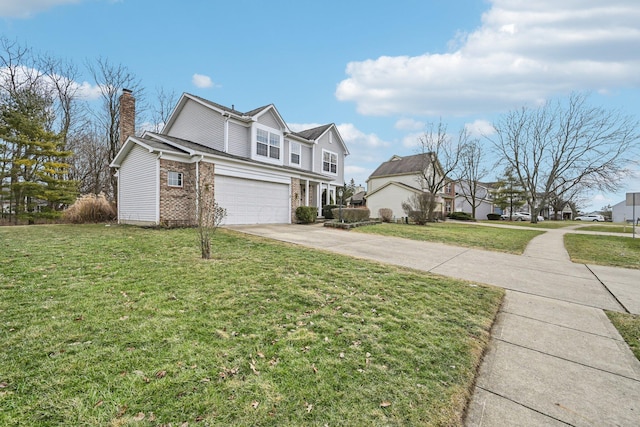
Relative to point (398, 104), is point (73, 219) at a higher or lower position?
lower

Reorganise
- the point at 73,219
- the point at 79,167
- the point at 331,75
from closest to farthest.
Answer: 1. the point at 73,219
2. the point at 331,75
3. the point at 79,167

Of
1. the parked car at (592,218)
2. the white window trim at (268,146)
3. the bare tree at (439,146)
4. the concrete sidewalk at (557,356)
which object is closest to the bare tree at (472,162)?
the bare tree at (439,146)

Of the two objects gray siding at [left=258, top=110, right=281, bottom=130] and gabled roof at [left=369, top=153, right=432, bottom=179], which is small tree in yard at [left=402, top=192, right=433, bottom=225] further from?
gabled roof at [left=369, top=153, right=432, bottom=179]

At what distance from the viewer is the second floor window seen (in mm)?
16125

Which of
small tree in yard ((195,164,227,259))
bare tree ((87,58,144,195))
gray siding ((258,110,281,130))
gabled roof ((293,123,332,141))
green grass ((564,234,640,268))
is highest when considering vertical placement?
bare tree ((87,58,144,195))

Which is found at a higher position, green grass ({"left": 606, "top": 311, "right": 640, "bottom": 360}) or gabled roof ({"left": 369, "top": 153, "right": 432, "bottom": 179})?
gabled roof ({"left": 369, "top": 153, "right": 432, "bottom": 179})

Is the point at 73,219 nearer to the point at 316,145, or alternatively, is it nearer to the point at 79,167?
the point at 79,167

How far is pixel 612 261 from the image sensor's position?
813 centimetres

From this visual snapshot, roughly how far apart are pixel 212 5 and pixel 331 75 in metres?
7.15

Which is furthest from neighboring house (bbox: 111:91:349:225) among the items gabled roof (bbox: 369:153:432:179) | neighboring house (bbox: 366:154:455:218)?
gabled roof (bbox: 369:153:432:179)

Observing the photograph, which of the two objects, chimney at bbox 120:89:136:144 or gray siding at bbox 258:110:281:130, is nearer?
chimney at bbox 120:89:136:144

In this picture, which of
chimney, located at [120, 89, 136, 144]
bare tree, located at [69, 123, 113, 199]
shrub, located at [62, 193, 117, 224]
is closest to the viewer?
shrub, located at [62, 193, 117, 224]

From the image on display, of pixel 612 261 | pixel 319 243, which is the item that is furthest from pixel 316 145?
pixel 612 261

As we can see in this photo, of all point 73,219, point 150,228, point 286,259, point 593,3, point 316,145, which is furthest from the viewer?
point 316,145
